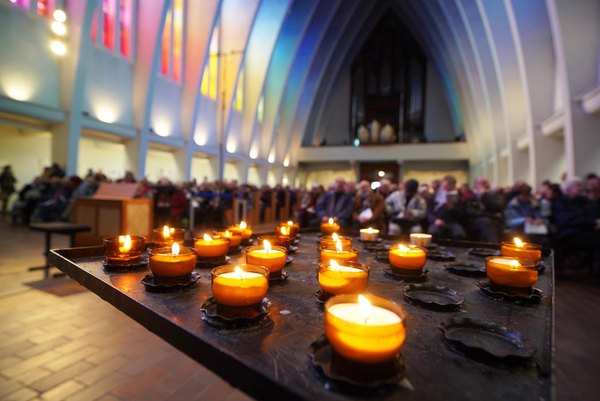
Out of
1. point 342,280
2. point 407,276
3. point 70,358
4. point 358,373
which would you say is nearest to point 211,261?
point 342,280

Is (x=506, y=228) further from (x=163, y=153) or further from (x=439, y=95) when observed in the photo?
(x=439, y=95)

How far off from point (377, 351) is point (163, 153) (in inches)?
554

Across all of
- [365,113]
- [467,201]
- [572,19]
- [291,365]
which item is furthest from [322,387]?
[365,113]

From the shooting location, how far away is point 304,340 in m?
0.70

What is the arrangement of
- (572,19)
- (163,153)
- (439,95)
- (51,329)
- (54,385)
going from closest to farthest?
(54,385) < (51,329) < (572,19) < (163,153) < (439,95)

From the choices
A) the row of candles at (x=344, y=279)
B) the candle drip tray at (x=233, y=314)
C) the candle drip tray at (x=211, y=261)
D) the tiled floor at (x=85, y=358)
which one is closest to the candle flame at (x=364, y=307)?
the row of candles at (x=344, y=279)

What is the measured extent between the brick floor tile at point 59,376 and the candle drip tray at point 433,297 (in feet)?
6.06

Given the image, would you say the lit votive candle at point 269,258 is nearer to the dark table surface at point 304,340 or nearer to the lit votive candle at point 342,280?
the dark table surface at point 304,340

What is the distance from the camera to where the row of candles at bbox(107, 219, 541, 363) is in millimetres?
544

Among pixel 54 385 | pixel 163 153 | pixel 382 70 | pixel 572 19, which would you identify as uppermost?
pixel 382 70

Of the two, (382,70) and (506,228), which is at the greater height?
(382,70)

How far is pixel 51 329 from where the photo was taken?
90.9 inches

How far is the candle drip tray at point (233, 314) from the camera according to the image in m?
0.75

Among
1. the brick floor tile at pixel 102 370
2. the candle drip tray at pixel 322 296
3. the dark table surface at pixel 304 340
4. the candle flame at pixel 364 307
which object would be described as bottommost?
the brick floor tile at pixel 102 370
